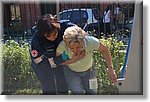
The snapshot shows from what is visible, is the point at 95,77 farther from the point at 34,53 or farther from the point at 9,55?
the point at 9,55

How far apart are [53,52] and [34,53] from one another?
0.20 meters

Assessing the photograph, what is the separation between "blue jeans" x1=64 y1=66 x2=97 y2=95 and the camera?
3289mm

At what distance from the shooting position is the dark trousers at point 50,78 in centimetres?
330

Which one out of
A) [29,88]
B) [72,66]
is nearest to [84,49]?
[72,66]

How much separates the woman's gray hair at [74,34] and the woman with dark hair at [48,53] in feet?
0.14

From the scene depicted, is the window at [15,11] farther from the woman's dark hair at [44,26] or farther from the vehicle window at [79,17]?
the vehicle window at [79,17]

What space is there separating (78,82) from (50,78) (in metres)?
0.30

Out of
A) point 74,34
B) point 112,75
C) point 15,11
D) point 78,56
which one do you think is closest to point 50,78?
point 78,56

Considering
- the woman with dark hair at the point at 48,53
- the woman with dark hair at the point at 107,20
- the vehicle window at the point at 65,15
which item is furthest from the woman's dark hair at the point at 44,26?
the woman with dark hair at the point at 107,20

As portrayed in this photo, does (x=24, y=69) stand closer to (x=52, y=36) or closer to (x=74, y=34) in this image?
(x=52, y=36)

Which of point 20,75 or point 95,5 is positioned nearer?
point 95,5

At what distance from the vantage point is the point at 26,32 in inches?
127

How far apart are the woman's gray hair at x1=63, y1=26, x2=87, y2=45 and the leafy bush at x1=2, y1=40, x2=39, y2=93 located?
0.52 metres

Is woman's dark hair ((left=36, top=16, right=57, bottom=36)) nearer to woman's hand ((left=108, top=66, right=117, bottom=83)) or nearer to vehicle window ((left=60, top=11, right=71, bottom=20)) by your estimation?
vehicle window ((left=60, top=11, right=71, bottom=20))
